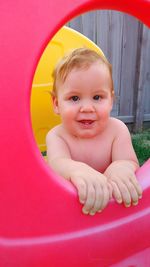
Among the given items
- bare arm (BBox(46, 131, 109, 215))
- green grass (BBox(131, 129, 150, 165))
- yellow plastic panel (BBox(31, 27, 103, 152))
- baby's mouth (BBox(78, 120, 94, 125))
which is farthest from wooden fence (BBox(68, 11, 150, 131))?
bare arm (BBox(46, 131, 109, 215))

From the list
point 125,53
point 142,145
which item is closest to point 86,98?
point 142,145

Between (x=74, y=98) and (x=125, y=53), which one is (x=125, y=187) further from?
(x=125, y=53)

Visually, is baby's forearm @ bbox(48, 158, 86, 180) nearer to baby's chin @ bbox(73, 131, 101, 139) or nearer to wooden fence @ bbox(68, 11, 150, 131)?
baby's chin @ bbox(73, 131, 101, 139)

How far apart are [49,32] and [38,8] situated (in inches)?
2.0

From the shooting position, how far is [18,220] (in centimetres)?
79

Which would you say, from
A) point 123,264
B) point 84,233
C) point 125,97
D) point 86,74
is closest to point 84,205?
point 84,233

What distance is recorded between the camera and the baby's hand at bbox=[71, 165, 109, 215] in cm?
81

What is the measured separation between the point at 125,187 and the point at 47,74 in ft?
2.68

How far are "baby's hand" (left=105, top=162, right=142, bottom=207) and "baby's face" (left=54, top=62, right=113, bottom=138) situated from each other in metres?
0.18

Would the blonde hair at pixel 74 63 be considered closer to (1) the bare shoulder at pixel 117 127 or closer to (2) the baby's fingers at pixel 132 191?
(1) the bare shoulder at pixel 117 127

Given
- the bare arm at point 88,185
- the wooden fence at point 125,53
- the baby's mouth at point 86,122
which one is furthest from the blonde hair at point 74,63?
the wooden fence at point 125,53

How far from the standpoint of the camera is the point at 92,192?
0.81 metres

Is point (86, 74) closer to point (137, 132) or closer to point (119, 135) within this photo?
point (119, 135)

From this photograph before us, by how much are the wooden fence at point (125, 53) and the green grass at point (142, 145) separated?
0.14 meters
